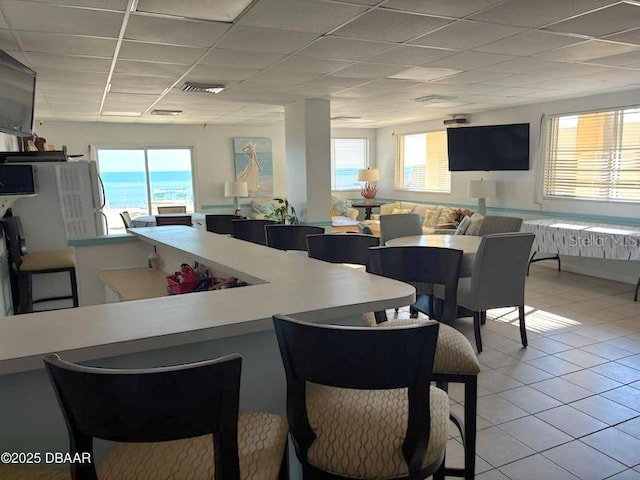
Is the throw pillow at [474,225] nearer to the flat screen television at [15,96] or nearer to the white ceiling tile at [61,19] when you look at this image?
the white ceiling tile at [61,19]

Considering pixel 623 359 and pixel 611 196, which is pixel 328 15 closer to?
pixel 623 359

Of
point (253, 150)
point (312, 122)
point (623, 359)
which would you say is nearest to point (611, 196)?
point (623, 359)

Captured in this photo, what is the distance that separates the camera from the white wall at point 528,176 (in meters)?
5.95

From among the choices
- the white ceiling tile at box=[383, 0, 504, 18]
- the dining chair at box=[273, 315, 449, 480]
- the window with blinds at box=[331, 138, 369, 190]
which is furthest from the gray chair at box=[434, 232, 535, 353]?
the window with blinds at box=[331, 138, 369, 190]

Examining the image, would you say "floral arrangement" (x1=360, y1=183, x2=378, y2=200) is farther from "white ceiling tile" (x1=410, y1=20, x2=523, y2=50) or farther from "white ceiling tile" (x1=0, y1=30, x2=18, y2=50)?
"white ceiling tile" (x1=0, y1=30, x2=18, y2=50)

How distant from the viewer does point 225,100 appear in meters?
5.81

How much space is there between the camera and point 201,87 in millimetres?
4746

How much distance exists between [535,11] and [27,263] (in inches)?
170

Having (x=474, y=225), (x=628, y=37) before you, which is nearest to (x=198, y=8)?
(x=628, y=37)

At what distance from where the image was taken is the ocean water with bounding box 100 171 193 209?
8500 mm

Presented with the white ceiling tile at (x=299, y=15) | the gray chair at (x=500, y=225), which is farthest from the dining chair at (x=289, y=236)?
the gray chair at (x=500, y=225)

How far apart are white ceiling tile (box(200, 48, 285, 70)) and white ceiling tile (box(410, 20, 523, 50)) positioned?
1.11 metres

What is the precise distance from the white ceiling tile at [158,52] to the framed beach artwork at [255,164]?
5490mm

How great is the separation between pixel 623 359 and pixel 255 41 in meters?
3.41
